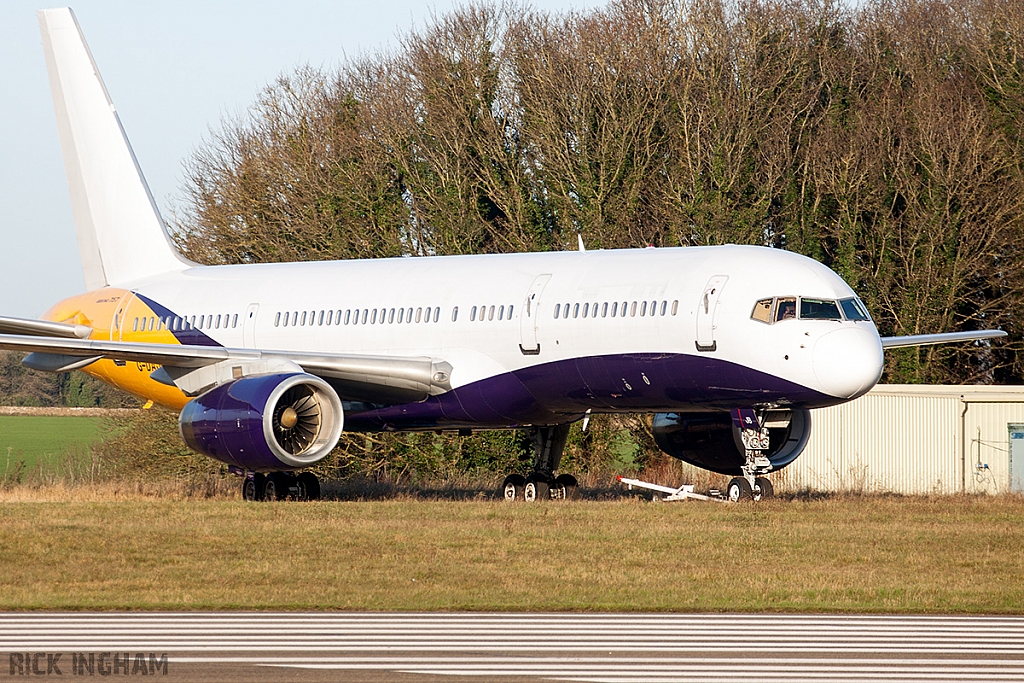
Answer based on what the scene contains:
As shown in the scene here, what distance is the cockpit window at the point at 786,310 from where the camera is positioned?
877 inches

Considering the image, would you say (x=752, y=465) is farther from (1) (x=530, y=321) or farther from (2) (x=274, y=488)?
(2) (x=274, y=488)

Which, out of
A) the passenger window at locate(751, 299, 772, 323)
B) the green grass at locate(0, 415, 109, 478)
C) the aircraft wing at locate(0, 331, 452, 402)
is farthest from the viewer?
the green grass at locate(0, 415, 109, 478)

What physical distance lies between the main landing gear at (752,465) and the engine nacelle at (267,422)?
6.34m

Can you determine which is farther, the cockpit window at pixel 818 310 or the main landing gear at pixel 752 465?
the main landing gear at pixel 752 465

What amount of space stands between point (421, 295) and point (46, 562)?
11813mm

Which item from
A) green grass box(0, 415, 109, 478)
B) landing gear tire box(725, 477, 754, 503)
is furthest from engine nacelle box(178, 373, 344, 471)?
green grass box(0, 415, 109, 478)

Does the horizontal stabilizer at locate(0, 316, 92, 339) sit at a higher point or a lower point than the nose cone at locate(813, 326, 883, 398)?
Answer: higher

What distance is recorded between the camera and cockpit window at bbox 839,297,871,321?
22531 mm

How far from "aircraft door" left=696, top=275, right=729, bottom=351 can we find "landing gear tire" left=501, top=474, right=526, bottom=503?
5.88 m

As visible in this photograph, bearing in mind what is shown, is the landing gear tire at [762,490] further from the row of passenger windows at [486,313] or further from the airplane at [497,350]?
the row of passenger windows at [486,313]

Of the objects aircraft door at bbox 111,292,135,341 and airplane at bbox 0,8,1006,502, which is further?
aircraft door at bbox 111,292,135,341

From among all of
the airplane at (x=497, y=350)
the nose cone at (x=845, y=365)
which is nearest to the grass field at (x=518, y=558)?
the nose cone at (x=845, y=365)

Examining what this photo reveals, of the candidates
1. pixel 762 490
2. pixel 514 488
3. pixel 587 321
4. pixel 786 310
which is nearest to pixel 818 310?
pixel 786 310

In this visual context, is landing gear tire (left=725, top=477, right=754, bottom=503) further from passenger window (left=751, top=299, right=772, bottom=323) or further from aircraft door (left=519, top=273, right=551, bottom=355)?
aircraft door (left=519, top=273, right=551, bottom=355)
